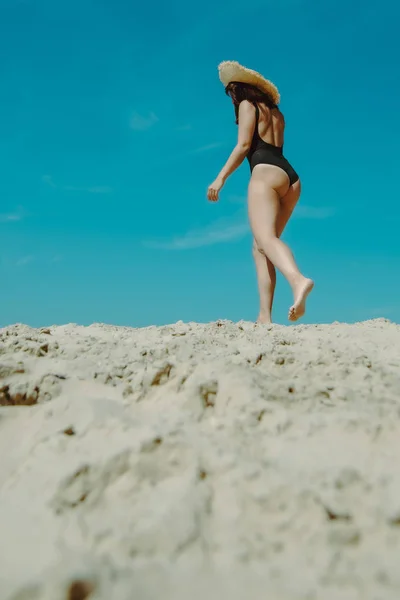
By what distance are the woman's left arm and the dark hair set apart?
0.21 m

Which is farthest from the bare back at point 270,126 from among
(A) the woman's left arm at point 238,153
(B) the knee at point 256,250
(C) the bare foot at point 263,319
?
(C) the bare foot at point 263,319

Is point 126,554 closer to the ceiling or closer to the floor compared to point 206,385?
closer to the floor

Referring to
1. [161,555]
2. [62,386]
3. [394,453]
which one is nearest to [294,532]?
[161,555]

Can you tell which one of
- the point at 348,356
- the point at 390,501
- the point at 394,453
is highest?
the point at 348,356

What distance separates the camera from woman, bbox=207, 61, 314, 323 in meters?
4.52

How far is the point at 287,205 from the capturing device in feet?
16.0

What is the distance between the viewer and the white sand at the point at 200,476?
4.17ft

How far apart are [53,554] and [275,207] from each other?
3.71m

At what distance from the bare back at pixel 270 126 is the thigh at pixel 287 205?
44 centimetres

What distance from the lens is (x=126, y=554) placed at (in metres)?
1.34

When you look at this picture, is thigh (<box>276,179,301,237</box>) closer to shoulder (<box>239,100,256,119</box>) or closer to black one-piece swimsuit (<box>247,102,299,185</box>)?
black one-piece swimsuit (<box>247,102,299,185</box>)

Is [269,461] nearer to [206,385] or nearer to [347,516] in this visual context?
[347,516]

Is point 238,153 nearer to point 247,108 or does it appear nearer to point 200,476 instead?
point 247,108

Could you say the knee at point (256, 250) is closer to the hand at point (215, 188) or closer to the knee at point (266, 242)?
the knee at point (266, 242)
